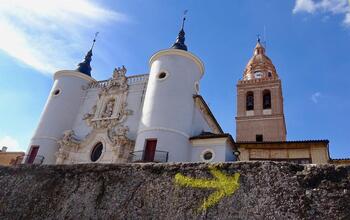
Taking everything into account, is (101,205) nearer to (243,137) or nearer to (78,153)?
(78,153)

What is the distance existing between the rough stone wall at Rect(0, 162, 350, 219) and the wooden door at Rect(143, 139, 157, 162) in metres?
13.6

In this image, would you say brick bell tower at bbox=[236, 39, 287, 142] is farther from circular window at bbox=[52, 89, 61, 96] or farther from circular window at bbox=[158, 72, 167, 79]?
circular window at bbox=[52, 89, 61, 96]

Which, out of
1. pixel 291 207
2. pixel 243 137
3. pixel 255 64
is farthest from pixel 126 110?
pixel 255 64

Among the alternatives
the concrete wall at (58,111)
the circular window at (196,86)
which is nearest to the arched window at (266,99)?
the circular window at (196,86)

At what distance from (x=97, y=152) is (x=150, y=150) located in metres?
4.63

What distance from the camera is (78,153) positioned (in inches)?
808

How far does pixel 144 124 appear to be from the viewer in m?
18.8

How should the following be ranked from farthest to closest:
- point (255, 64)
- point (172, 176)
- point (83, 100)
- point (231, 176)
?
point (255, 64) → point (83, 100) → point (172, 176) → point (231, 176)

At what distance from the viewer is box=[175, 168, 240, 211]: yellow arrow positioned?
9.14ft

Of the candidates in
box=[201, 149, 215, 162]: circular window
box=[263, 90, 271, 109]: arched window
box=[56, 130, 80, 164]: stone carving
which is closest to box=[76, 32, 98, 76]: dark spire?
box=[56, 130, 80, 164]: stone carving

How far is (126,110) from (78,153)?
445 centimetres

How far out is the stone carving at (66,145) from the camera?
65.9 ft

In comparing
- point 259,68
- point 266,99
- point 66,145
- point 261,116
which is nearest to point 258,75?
point 259,68

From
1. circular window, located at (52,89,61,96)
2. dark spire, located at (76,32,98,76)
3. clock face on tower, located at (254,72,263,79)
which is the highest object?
clock face on tower, located at (254,72,263,79)
